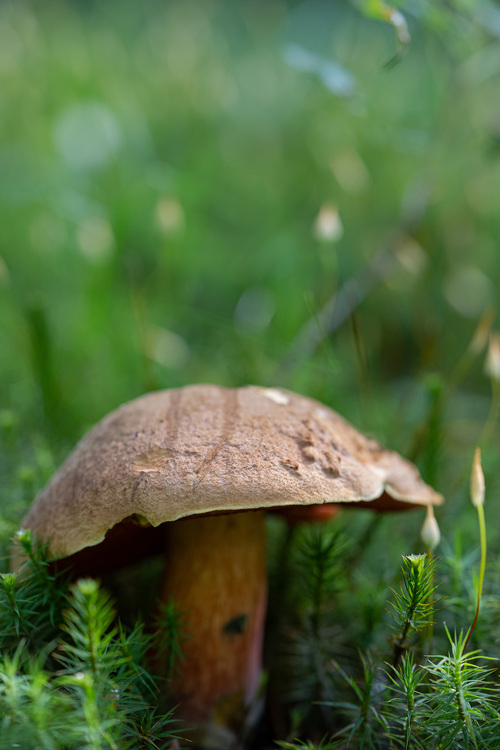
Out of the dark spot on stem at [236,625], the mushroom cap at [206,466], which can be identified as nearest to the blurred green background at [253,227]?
the mushroom cap at [206,466]

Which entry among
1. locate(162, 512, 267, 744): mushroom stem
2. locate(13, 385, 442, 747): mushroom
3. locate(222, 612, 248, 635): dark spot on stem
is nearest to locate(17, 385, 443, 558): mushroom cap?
locate(13, 385, 442, 747): mushroom

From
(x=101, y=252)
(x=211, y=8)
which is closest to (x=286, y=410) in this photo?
(x=101, y=252)

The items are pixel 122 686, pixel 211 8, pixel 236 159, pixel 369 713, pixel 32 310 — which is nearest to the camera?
pixel 122 686

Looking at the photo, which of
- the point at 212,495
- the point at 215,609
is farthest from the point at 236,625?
the point at 212,495

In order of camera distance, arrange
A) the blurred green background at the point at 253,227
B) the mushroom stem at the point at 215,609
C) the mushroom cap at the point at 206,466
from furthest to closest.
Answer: the blurred green background at the point at 253,227 → the mushroom stem at the point at 215,609 → the mushroom cap at the point at 206,466

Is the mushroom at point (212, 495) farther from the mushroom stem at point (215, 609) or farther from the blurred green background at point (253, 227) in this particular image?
the blurred green background at point (253, 227)

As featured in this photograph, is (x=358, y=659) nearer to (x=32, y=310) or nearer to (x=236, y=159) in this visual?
(x=32, y=310)
